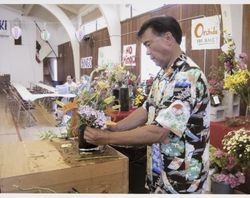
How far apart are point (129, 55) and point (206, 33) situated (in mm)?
1155

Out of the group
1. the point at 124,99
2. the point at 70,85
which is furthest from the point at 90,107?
the point at 124,99

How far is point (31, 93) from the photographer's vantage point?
2.02m

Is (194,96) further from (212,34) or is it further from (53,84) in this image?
(212,34)

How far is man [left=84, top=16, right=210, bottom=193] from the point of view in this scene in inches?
37.6

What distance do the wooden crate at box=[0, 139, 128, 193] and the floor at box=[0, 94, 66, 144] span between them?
258 millimetres

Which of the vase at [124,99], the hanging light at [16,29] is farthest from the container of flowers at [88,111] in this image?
the vase at [124,99]

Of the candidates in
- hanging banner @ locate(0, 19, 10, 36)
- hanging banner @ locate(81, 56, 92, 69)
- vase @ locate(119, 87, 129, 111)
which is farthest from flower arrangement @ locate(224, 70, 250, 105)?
hanging banner @ locate(0, 19, 10, 36)

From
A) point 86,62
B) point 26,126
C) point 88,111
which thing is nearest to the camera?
point 88,111

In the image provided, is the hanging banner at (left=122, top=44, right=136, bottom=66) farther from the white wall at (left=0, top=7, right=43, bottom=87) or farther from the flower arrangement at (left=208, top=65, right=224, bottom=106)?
the white wall at (left=0, top=7, right=43, bottom=87)

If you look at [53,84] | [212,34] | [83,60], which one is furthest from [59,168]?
[212,34]

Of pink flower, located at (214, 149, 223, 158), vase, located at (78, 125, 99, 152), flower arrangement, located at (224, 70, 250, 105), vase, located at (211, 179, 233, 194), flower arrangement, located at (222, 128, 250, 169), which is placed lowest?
vase, located at (211, 179, 233, 194)

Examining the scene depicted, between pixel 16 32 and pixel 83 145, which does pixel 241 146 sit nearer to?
pixel 83 145

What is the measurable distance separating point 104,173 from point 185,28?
2.17 metres

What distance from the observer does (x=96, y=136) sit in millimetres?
1046
